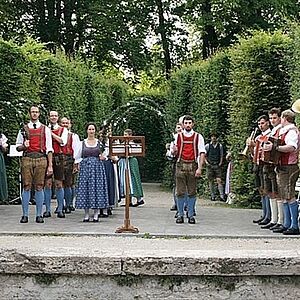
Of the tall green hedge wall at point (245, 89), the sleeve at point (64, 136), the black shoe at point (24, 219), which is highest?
the tall green hedge wall at point (245, 89)

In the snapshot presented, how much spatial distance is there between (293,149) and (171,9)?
2370 centimetres

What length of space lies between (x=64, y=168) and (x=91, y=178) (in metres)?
1.01

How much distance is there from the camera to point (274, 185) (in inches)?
403

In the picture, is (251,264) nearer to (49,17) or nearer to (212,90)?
(212,90)

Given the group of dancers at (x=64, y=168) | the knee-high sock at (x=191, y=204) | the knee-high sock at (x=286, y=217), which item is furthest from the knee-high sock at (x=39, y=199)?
the knee-high sock at (x=286, y=217)

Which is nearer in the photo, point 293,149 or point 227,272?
point 227,272

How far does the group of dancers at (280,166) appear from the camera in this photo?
30.7ft

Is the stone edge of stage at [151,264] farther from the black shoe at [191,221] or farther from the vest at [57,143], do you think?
the vest at [57,143]

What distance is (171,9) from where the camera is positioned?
32.1 metres

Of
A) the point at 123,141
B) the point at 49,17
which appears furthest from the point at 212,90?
the point at 49,17

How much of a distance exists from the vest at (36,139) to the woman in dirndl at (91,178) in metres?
0.86

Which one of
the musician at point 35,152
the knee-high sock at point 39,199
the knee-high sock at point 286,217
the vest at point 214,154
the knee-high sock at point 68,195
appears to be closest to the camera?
the knee-high sock at point 286,217

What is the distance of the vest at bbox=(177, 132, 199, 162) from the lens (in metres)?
10.9

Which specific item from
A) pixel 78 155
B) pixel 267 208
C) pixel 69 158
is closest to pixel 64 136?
pixel 69 158
